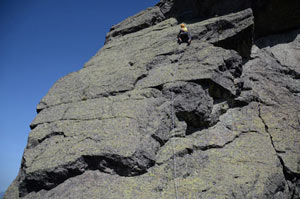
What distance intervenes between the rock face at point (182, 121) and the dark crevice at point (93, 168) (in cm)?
2

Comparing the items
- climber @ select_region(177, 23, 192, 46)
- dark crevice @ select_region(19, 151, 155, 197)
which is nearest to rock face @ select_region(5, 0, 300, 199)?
dark crevice @ select_region(19, 151, 155, 197)

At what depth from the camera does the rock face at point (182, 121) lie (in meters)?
5.03

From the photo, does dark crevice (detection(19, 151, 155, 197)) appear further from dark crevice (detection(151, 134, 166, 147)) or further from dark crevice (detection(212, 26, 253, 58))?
dark crevice (detection(212, 26, 253, 58))

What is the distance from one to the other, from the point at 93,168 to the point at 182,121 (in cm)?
266

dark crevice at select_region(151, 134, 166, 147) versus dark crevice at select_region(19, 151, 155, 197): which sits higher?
dark crevice at select_region(151, 134, 166, 147)

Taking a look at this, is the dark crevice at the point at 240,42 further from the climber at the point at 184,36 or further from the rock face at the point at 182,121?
the climber at the point at 184,36

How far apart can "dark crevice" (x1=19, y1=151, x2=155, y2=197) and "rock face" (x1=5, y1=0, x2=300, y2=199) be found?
2 centimetres

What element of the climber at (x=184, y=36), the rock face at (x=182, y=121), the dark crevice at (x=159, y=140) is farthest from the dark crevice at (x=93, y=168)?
the climber at (x=184, y=36)


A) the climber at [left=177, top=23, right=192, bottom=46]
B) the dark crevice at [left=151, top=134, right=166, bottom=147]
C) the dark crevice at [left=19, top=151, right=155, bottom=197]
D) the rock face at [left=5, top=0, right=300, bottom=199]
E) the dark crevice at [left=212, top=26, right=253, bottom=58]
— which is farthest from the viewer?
the climber at [left=177, top=23, right=192, bottom=46]

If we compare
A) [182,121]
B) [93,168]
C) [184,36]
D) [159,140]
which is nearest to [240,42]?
[184,36]

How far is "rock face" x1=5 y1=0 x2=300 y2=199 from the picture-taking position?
198 inches

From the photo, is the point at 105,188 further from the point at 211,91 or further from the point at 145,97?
the point at 211,91

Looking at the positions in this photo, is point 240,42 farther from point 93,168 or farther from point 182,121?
point 93,168

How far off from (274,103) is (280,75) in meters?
1.63
